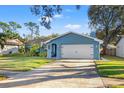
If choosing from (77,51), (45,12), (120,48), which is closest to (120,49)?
(120,48)

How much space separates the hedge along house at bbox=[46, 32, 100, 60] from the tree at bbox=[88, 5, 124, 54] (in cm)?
855

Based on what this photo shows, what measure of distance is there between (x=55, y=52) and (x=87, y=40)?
4175 mm

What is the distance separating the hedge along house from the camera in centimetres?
3562

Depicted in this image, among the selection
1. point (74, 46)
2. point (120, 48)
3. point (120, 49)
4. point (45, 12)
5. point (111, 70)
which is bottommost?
point (120, 49)

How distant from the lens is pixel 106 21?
46406mm

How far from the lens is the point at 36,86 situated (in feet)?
40.2

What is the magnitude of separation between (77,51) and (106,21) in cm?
1210

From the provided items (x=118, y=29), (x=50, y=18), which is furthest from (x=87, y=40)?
(x=50, y=18)

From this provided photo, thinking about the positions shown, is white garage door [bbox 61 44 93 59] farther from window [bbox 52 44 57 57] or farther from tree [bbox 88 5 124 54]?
tree [bbox 88 5 124 54]

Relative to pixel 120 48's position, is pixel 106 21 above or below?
above

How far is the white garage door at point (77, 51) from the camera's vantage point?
35.7 metres

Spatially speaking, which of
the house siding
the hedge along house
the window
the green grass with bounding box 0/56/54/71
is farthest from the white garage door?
the green grass with bounding box 0/56/54/71

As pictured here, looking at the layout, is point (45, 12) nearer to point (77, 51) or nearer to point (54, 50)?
point (77, 51)
